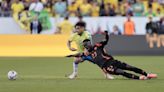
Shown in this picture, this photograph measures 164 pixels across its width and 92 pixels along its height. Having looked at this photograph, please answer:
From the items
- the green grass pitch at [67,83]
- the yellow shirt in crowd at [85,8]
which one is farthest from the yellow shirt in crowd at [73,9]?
the green grass pitch at [67,83]

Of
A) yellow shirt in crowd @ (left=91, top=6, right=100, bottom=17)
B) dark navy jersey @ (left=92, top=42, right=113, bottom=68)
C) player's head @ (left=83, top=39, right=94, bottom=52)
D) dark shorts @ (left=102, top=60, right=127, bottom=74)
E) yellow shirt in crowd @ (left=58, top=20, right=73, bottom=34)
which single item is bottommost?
yellow shirt in crowd @ (left=58, top=20, right=73, bottom=34)

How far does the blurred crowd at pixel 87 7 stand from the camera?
1372 inches

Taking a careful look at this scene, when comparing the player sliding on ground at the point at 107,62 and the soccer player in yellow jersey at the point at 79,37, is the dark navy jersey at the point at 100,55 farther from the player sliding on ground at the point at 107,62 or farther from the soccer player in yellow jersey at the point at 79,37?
the soccer player in yellow jersey at the point at 79,37

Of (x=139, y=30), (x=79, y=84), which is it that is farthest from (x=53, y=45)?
(x=79, y=84)

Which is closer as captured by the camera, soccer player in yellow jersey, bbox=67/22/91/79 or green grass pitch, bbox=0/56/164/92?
green grass pitch, bbox=0/56/164/92

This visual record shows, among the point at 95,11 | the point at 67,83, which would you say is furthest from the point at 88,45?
the point at 95,11

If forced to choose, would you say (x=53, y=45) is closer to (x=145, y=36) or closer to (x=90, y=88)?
(x=145, y=36)

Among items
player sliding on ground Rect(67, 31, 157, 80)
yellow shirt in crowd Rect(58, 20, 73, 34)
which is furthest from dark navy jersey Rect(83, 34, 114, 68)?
yellow shirt in crowd Rect(58, 20, 73, 34)

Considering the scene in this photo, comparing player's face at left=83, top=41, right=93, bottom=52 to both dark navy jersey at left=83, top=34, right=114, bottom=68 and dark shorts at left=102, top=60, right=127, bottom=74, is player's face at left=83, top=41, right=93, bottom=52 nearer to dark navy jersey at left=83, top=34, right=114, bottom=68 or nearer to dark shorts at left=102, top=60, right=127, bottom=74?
dark navy jersey at left=83, top=34, right=114, bottom=68

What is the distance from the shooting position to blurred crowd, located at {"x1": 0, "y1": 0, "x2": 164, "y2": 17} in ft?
114

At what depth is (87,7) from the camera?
34.9 meters

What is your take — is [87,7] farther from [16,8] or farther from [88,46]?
[88,46]

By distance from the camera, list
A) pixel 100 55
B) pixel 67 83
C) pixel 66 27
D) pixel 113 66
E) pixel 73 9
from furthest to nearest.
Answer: pixel 73 9 → pixel 66 27 → pixel 100 55 → pixel 113 66 → pixel 67 83

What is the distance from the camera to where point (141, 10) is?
35250mm
